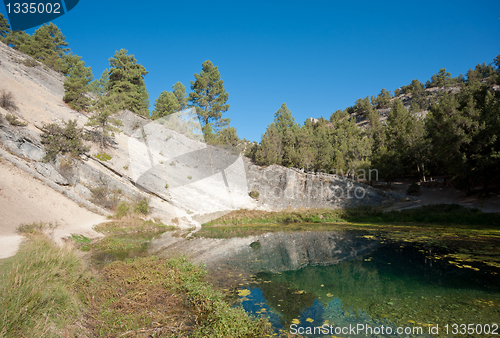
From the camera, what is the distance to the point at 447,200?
1093 inches

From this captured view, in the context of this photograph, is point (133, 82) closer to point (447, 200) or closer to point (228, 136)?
point (228, 136)

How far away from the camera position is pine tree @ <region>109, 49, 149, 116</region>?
44656 mm

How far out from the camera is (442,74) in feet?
357

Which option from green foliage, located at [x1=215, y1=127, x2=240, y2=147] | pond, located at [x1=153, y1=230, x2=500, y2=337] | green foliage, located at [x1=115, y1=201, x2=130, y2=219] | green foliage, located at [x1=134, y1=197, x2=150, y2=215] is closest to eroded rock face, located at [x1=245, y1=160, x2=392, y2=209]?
green foliage, located at [x1=215, y1=127, x2=240, y2=147]

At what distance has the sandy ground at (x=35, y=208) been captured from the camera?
15.6 m

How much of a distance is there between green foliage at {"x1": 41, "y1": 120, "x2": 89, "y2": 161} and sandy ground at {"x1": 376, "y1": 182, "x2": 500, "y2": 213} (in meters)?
36.5

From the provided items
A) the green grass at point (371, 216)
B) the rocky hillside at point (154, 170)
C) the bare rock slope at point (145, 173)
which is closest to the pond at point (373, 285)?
the green grass at point (371, 216)

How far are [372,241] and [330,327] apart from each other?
39.9ft

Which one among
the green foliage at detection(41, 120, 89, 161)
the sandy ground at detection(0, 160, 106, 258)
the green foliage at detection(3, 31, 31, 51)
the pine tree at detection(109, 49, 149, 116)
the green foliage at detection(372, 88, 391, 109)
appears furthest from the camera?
the green foliage at detection(372, 88, 391, 109)

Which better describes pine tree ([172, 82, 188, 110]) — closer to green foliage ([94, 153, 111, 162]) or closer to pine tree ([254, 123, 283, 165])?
pine tree ([254, 123, 283, 165])

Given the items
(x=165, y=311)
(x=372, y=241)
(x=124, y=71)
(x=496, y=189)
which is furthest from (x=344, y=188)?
(x=124, y=71)

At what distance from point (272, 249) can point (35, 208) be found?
17.8 metres

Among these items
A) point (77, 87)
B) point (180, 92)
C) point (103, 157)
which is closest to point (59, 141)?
point (103, 157)

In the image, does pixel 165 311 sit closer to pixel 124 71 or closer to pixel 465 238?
pixel 465 238
